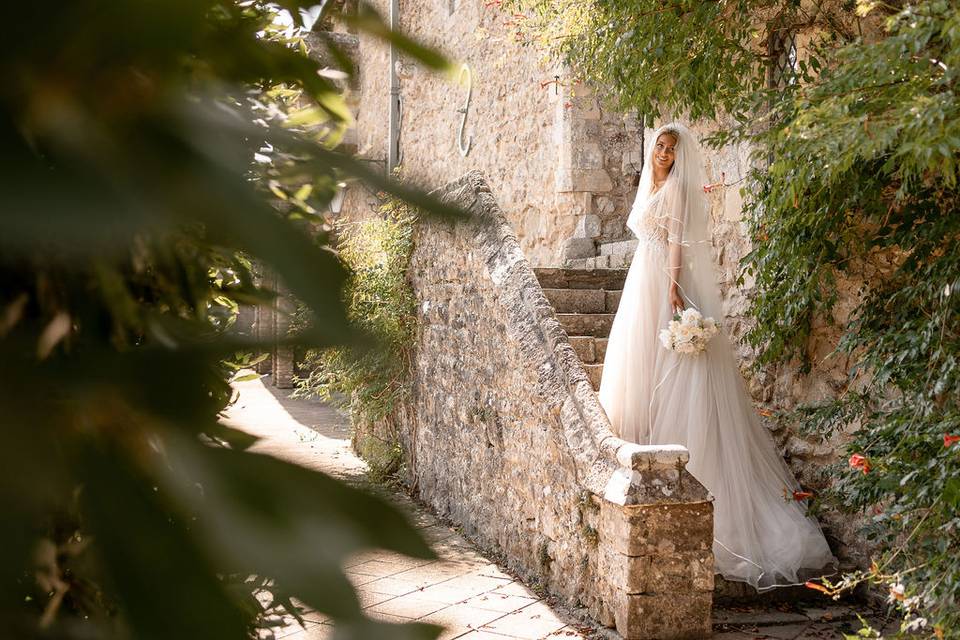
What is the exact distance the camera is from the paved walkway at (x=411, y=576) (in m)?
0.22

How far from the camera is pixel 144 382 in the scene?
22 cm

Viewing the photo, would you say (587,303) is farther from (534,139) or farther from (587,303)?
(534,139)

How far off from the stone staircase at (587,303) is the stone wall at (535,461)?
70 centimetres

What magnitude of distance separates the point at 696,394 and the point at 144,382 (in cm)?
457

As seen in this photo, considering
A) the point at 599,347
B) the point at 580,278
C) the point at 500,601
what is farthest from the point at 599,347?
the point at 500,601

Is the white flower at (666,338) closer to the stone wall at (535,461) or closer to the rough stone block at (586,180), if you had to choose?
the stone wall at (535,461)

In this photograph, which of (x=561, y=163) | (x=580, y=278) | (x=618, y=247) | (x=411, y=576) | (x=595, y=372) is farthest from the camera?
(x=561, y=163)

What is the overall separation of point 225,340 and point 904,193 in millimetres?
3576

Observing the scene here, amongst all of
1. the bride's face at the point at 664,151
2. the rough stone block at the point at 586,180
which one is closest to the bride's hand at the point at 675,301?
the bride's face at the point at 664,151

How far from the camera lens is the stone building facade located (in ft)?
15.3

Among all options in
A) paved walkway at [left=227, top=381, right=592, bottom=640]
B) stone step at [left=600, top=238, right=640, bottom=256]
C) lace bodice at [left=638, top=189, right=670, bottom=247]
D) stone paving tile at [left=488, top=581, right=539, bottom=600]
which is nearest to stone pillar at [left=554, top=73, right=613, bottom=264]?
stone step at [left=600, top=238, right=640, bottom=256]

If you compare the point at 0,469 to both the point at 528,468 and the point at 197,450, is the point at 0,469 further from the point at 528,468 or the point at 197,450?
the point at 528,468

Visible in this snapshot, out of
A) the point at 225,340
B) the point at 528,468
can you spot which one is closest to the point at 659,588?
the point at 528,468

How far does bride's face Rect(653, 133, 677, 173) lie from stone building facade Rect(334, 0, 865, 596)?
A: 1.16 feet
